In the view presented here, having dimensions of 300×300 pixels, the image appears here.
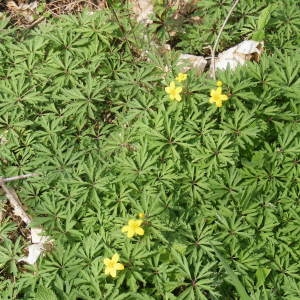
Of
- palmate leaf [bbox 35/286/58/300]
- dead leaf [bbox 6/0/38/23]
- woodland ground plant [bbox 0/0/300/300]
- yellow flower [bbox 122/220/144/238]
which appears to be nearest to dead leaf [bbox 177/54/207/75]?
woodland ground plant [bbox 0/0/300/300]

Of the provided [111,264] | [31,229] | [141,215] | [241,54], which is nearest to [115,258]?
[111,264]

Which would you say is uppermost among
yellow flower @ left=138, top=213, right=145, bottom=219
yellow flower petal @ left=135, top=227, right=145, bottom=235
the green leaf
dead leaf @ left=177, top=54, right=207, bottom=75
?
dead leaf @ left=177, top=54, right=207, bottom=75

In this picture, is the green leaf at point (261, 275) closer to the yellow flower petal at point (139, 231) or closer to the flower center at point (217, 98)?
the yellow flower petal at point (139, 231)

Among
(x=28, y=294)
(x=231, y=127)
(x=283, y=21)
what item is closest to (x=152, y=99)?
(x=231, y=127)

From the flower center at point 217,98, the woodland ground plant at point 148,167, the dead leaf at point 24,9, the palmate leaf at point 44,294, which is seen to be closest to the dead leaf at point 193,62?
the woodland ground plant at point 148,167

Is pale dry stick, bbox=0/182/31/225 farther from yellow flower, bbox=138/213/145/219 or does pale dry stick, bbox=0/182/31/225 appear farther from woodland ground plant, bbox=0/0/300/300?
yellow flower, bbox=138/213/145/219

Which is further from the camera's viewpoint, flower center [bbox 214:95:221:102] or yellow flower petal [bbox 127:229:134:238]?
flower center [bbox 214:95:221:102]

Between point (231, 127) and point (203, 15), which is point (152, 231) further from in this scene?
point (203, 15)

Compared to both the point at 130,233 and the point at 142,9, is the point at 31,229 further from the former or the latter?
the point at 142,9

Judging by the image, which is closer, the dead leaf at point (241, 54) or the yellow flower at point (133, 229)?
the yellow flower at point (133, 229)
